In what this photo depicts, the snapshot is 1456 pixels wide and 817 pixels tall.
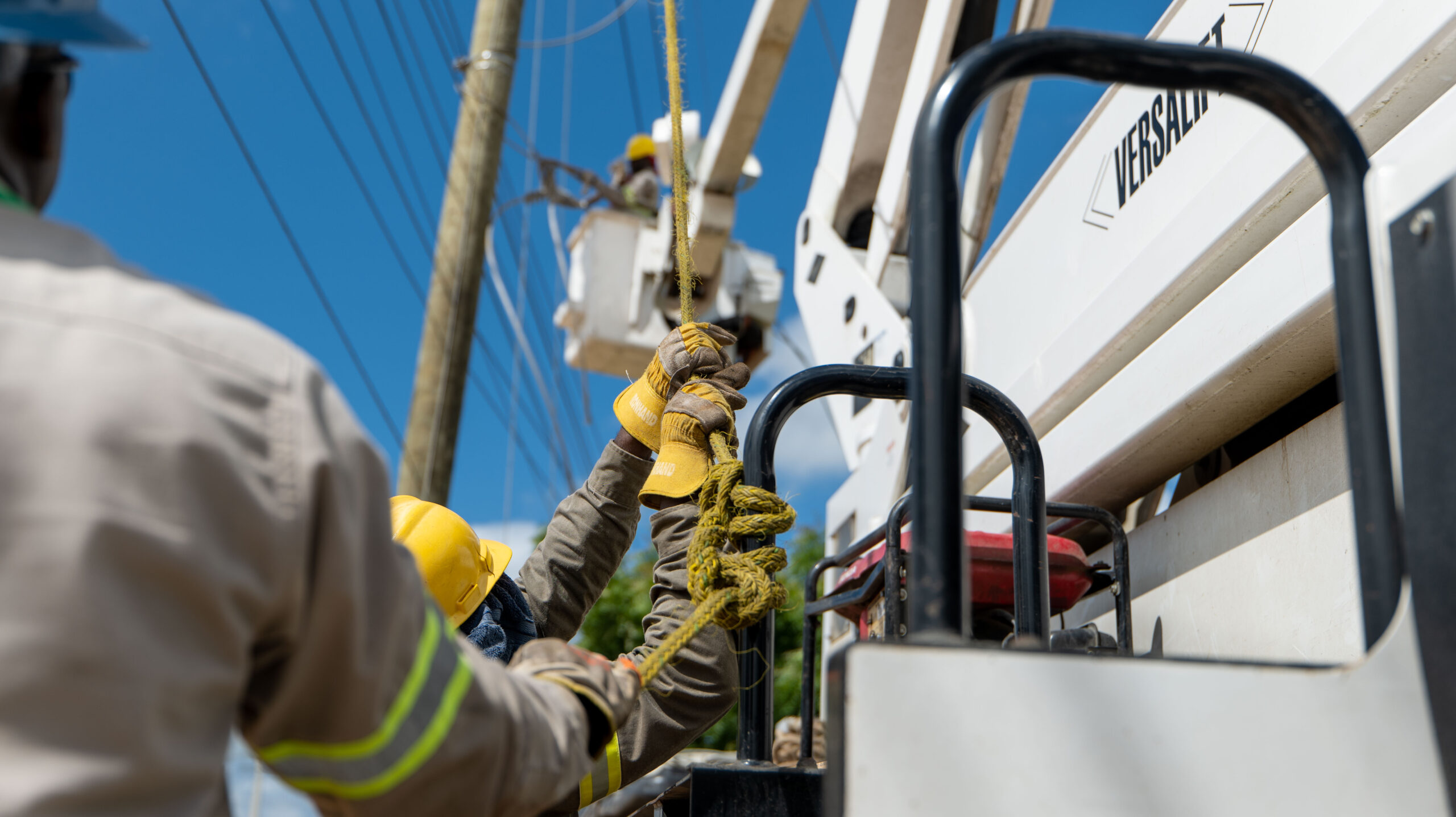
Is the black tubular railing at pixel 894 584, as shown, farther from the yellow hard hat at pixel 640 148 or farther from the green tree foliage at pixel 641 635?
the green tree foliage at pixel 641 635

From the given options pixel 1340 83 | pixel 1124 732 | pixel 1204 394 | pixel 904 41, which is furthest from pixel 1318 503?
pixel 904 41

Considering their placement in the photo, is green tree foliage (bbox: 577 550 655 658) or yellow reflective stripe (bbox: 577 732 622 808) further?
green tree foliage (bbox: 577 550 655 658)

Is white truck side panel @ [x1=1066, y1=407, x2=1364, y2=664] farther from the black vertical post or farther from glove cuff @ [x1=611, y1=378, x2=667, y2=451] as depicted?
glove cuff @ [x1=611, y1=378, x2=667, y2=451]

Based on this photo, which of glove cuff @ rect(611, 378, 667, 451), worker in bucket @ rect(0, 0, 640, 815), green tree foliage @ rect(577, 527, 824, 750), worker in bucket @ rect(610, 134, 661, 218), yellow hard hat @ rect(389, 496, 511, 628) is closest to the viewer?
worker in bucket @ rect(0, 0, 640, 815)

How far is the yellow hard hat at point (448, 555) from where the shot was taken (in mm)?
2350

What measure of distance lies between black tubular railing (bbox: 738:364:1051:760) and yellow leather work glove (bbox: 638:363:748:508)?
0.88 ft

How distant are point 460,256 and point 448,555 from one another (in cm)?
549

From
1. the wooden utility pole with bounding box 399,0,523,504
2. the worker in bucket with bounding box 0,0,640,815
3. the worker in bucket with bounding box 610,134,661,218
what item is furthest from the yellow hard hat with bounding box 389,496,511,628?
the worker in bucket with bounding box 610,134,661,218

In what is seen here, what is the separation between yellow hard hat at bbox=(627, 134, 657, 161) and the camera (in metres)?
9.79

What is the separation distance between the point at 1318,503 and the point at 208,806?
1871 mm

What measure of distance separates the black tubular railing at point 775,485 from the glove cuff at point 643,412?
665 millimetres

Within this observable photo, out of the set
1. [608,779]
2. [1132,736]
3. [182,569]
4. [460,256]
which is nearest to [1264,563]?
[608,779]

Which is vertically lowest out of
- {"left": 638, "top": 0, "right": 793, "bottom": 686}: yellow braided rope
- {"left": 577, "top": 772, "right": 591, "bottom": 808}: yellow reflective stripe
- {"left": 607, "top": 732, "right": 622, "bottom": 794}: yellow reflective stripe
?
{"left": 577, "top": 772, "right": 591, "bottom": 808}: yellow reflective stripe

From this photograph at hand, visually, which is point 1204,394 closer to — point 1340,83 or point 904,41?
point 1340,83
